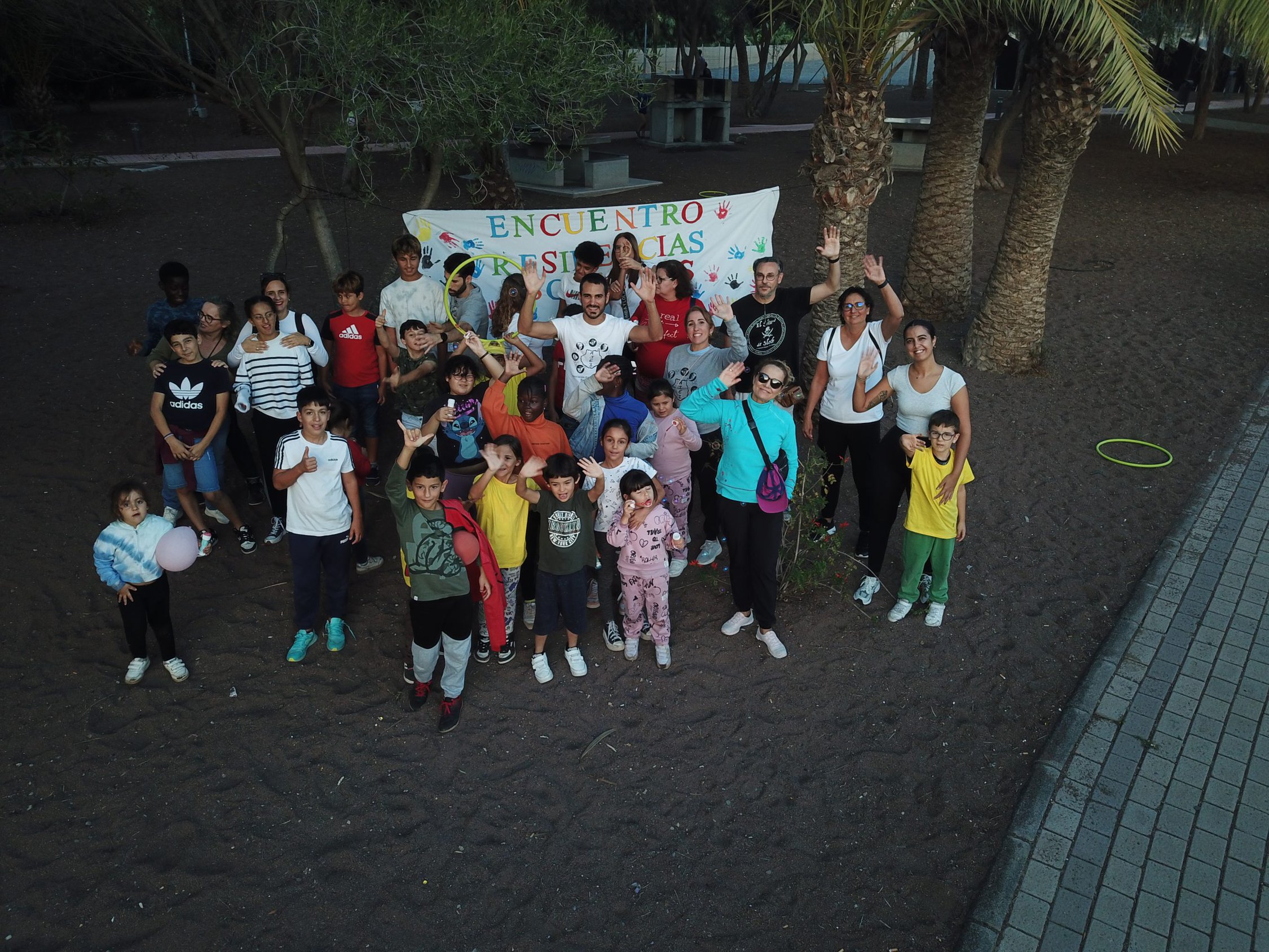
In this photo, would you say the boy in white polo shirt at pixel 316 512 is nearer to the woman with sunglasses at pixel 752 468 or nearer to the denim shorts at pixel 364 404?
the denim shorts at pixel 364 404

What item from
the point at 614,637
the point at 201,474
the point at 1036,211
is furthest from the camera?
the point at 1036,211

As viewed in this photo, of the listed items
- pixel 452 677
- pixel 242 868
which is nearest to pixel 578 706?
pixel 452 677

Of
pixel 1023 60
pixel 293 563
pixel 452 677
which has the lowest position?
pixel 452 677

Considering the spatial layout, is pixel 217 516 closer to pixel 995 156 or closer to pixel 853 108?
pixel 853 108

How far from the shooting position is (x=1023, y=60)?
2427 cm

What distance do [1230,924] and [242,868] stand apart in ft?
14.1

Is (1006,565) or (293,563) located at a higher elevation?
(293,563)

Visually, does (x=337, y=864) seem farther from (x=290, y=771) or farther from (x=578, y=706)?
(x=578, y=706)

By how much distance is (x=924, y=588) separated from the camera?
20.1 ft

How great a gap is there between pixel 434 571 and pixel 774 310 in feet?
10.3

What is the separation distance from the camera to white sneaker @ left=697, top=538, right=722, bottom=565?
6.46m

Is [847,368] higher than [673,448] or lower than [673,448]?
higher

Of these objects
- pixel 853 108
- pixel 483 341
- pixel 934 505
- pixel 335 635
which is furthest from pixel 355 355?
pixel 853 108

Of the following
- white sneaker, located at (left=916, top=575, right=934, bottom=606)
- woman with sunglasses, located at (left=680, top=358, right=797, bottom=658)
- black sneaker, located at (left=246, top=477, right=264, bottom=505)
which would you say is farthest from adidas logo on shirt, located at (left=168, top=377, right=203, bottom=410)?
white sneaker, located at (left=916, top=575, right=934, bottom=606)
